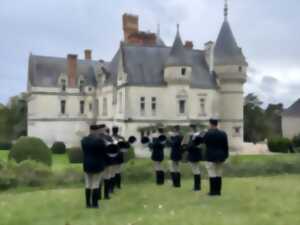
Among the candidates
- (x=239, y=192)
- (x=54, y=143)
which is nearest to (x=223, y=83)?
(x=54, y=143)

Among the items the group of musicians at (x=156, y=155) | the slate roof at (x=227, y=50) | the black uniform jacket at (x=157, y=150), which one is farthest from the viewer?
the slate roof at (x=227, y=50)

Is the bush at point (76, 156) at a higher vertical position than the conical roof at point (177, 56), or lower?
lower

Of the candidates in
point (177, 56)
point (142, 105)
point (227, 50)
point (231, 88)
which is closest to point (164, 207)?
point (142, 105)

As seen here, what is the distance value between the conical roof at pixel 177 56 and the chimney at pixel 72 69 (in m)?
15.0

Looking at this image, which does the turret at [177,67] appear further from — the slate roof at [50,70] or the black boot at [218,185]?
the black boot at [218,185]

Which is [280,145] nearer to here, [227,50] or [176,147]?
[227,50]

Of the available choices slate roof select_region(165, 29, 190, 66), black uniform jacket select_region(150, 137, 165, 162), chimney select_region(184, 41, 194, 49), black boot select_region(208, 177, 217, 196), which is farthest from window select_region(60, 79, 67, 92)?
black boot select_region(208, 177, 217, 196)

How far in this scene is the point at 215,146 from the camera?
11633mm

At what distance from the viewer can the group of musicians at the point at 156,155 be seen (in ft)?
34.5

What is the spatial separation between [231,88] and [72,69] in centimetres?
1881

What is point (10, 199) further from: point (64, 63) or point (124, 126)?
point (64, 63)

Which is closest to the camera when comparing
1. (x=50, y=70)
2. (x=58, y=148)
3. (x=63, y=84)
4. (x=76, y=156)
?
(x=76, y=156)

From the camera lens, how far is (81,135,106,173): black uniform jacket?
34.0 ft

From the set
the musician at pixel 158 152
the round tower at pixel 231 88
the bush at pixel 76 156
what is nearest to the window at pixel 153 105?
the round tower at pixel 231 88
